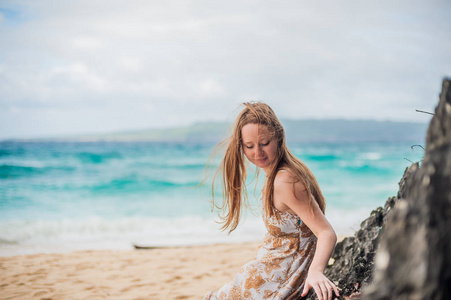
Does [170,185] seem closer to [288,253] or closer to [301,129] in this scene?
[288,253]

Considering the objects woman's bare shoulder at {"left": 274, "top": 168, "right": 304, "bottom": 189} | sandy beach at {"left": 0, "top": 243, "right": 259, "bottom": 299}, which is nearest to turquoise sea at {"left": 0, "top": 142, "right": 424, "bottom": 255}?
woman's bare shoulder at {"left": 274, "top": 168, "right": 304, "bottom": 189}

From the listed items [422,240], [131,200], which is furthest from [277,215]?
[131,200]

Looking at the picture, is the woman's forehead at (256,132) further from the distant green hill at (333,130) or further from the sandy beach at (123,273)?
the distant green hill at (333,130)

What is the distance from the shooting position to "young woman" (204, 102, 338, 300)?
2.33 m

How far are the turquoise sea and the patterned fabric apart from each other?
0.41m

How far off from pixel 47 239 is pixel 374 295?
32.0 ft

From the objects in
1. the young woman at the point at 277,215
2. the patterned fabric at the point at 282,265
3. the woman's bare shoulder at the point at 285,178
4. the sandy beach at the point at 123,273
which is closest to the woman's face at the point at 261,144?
the young woman at the point at 277,215

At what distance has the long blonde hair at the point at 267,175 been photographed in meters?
2.43

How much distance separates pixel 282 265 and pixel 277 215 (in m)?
0.34

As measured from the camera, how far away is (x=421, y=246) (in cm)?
91

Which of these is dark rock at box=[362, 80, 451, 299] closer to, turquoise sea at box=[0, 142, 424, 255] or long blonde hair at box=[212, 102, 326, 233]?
long blonde hair at box=[212, 102, 326, 233]

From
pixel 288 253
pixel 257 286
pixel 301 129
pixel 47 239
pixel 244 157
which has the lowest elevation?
pixel 47 239

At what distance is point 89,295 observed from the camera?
489 cm

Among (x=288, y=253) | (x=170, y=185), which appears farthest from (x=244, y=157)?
(x=170, y=185)
